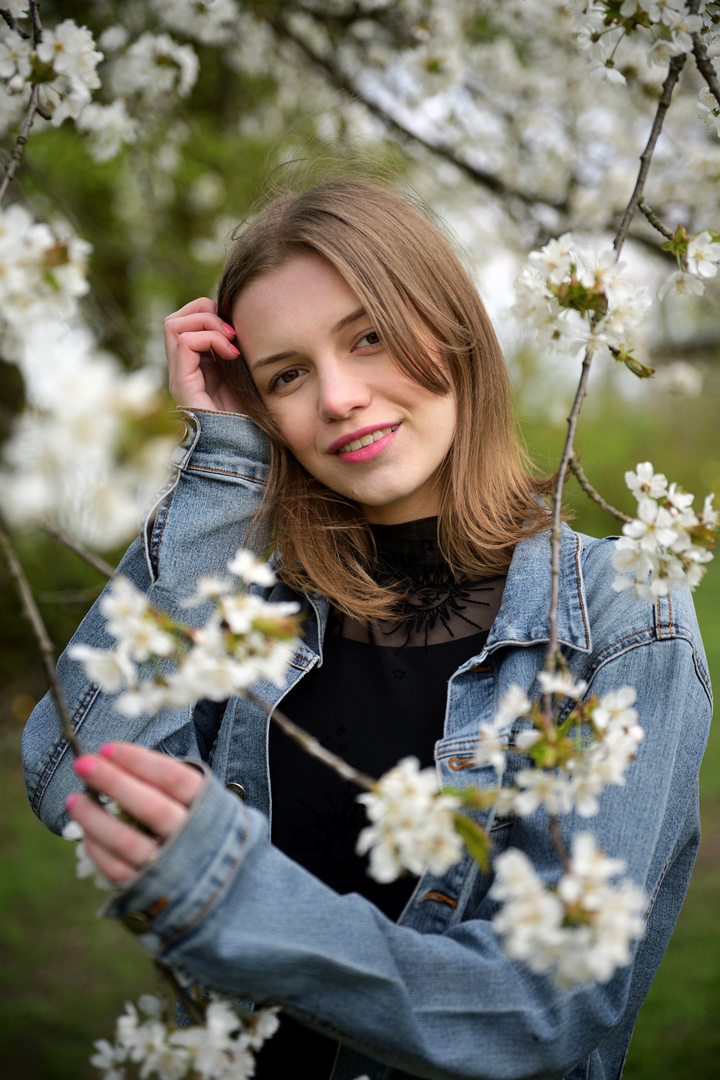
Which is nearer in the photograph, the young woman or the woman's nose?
the young woman

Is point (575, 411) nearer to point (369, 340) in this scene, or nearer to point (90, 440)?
point (369, 340)

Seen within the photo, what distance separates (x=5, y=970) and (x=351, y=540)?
2.75 meters

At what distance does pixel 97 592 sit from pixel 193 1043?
3.21 feet

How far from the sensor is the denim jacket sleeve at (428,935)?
863 millimetres

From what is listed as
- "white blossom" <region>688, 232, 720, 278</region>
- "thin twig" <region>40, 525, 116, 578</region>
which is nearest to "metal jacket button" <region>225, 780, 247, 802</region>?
"thin twig" <region>40, 525, 116, 578</region>

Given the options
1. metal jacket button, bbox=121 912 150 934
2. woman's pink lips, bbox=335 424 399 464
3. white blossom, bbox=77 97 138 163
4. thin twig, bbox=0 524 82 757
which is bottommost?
metal jacket button, bbox=121 912 150 934

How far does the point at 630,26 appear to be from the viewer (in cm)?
127

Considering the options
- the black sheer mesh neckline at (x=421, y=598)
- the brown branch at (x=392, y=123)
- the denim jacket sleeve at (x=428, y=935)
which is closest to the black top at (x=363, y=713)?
the black sheer mesh neckline at (x=421, y=598)

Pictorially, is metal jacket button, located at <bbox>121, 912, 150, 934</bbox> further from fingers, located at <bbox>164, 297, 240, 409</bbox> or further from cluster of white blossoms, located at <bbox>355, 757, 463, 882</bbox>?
fingers, located at <bbox>164, 297, 240, 409</bbox>

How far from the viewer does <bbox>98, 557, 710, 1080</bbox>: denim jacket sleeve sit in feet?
2.83

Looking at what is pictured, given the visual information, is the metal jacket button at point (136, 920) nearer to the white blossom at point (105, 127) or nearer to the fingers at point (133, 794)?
the fingers at point (133, 794)

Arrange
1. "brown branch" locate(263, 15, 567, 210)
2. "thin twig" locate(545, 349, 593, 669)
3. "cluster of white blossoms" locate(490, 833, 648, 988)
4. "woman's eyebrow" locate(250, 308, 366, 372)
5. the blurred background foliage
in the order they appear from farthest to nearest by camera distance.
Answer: "brown branch" locate(263, 15, 567, 210) < the blurred background foliage < "woman's eyebrow" locate(250, 308, 366, 372) < "thin twig" locate(545, 349, 593, 669) < "cluster of white blossoms" locate(490, 833, 648, 988)

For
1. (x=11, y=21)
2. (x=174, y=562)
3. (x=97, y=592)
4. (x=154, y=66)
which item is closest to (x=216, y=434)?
(x=174, y=562)

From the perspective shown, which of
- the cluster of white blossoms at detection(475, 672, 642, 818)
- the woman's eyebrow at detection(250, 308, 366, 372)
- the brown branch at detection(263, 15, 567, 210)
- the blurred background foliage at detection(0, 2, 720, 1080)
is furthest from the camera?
the brown branch at detection(263, 15, 567, 210)
